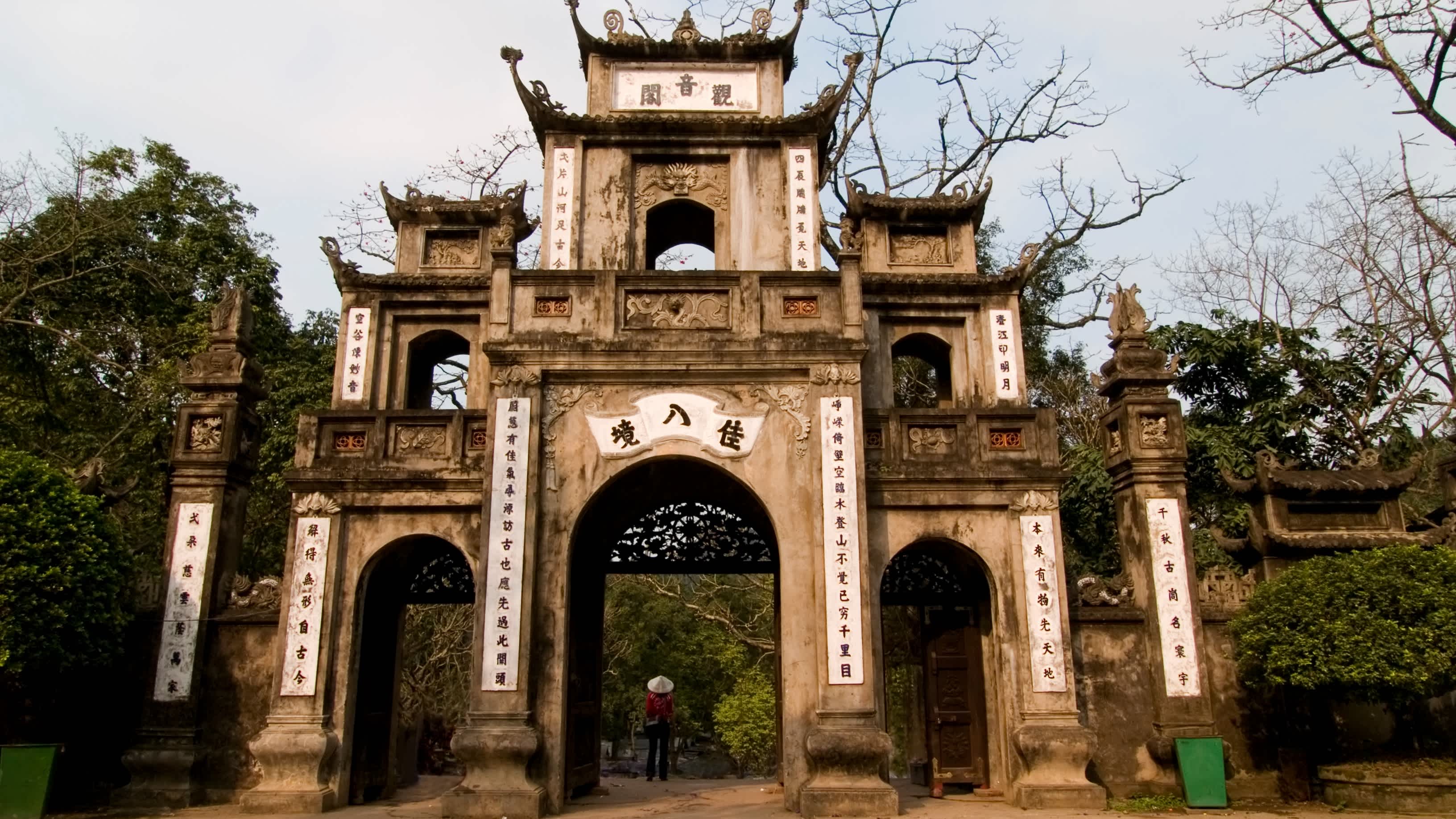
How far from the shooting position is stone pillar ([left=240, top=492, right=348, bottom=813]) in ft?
31.8

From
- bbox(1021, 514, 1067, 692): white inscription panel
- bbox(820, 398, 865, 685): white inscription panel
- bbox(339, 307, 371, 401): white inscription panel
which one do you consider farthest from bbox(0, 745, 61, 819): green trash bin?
bbox(1021, 514, 1067, 692): white inscription panel

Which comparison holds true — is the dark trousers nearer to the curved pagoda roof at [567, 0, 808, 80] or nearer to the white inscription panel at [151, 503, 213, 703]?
the white inscription panel at [151, 503, 213, 703]

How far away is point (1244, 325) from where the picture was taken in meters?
16.2

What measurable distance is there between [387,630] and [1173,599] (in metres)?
9.10

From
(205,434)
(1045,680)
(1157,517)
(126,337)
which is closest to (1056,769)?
(1045,680)

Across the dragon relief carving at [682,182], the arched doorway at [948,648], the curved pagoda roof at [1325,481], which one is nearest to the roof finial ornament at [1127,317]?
the curved pagoda roof at [1325,481]

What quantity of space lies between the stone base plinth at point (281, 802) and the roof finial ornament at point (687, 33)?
983 cm

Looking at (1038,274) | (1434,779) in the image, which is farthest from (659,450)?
(1038,274)

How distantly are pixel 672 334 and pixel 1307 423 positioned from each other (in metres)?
11.3

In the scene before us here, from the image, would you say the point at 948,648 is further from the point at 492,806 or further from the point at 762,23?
the point at 762,23

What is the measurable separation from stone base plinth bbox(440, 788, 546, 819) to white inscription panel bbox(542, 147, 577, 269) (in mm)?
5703

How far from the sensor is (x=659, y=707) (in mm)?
14078

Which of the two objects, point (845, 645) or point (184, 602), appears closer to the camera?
point (845, 645)

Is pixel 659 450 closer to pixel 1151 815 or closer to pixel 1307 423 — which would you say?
pixel 1151 815
